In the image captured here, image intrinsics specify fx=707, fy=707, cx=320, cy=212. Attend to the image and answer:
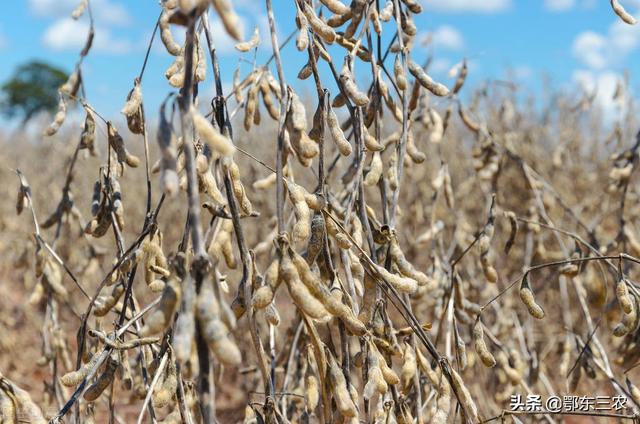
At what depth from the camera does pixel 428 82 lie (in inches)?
62.4

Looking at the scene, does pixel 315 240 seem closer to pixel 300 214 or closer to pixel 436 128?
pixel 300 214

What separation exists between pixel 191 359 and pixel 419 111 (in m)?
1.65

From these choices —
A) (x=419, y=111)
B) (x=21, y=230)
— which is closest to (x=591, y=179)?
(x=419, y=111)

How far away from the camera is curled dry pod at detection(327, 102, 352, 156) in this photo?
4.19ft

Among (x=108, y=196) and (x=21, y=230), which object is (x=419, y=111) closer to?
(x=108, y=196)

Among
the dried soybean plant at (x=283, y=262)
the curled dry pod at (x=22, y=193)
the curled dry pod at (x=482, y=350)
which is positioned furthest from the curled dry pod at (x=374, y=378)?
the curled dry pod at (x=22, y=193)

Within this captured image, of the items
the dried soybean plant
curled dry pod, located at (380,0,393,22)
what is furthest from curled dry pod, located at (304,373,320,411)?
curled dry pod, located at (380,0,393,22)

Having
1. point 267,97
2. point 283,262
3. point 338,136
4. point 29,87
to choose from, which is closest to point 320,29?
point 338,136

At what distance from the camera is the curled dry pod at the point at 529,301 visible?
149 cm

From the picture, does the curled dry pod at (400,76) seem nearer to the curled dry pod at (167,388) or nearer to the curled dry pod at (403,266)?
the curled dry pod at (403,266)

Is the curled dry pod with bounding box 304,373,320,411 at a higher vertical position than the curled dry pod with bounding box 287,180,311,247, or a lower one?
lower

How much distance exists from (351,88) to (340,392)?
1.86 feet

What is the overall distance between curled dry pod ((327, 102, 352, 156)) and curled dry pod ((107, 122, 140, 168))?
530 millimetres

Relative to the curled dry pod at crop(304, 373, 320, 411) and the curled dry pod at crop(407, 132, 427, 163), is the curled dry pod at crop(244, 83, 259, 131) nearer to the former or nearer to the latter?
the curled dry pod at crop(407, 132, 427, 163)
